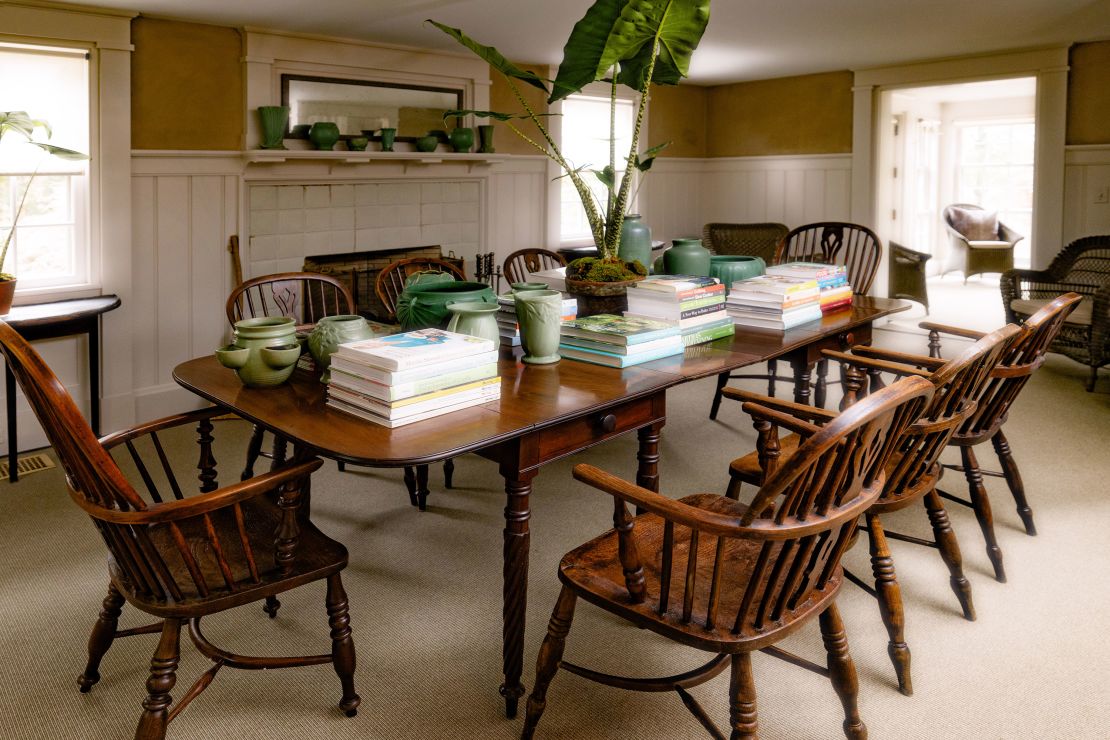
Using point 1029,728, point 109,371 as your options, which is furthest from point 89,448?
point 109,371

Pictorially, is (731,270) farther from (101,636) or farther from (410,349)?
(101,636)

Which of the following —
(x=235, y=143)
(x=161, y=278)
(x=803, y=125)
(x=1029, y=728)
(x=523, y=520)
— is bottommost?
(x=1029, y=728)

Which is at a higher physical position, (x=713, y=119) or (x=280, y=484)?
(x=713, y=119)

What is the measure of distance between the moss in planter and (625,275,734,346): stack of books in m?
0.06

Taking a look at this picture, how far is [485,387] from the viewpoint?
6.42 feet

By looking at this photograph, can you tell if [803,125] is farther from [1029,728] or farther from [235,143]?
[1029,728]

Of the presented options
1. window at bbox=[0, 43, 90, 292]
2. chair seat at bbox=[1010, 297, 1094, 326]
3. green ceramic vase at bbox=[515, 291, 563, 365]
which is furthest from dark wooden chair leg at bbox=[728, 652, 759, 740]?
chair seat at bbox=[1010, 297, 1094, 326]

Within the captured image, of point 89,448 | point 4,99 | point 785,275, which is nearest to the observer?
point 89,448

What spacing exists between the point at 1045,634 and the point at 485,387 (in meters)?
1.66

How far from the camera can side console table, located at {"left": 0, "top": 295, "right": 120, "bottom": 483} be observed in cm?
357

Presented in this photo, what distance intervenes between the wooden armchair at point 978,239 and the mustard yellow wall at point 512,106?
17.5 ft

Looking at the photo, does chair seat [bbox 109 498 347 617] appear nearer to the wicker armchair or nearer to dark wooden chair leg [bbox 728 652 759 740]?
dark wooden chair leg [bbox 728 652 759 740]

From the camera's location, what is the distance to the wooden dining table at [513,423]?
1696 millimetres

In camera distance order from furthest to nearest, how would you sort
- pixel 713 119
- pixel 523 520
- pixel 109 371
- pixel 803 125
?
pixel 713 119 < pixel 803 125 < pixel 109 371 < pixel 523 520
